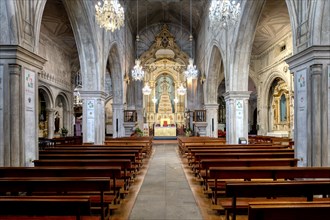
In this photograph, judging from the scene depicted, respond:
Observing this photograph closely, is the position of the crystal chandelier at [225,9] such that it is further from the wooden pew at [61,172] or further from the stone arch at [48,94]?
the stone arch at [48,94]

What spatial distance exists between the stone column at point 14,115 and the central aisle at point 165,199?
108 inches

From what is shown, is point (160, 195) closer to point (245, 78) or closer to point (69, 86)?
point (245, 78)

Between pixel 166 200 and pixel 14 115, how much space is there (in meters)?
3.62

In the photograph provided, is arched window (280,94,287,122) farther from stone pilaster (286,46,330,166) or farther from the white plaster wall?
stone pilaster (286,46,330,166)

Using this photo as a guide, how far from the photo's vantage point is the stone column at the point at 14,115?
5727 millimetres

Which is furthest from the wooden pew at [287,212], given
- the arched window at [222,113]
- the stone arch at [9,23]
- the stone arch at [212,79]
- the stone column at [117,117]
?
the arched window at [222,113]

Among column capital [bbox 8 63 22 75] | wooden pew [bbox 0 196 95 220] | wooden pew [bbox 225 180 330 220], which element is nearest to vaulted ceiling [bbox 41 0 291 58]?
column capital [bbox 8 63 22 75]

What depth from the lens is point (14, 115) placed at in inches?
227

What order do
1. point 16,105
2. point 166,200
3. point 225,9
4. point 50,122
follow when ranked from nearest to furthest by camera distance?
point 166,200
point 16,105
point 225,9
point 50,122

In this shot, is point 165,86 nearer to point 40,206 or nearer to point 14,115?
point 14,115

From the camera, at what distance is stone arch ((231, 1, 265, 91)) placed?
1116cm

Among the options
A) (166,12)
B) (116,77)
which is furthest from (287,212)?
(166,12)

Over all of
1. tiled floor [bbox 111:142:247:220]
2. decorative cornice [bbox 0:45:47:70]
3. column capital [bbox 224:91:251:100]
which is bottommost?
tiled floor [bbox 111:142:247:220]

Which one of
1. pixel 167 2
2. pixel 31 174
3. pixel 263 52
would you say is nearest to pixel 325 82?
pixel 31 174
